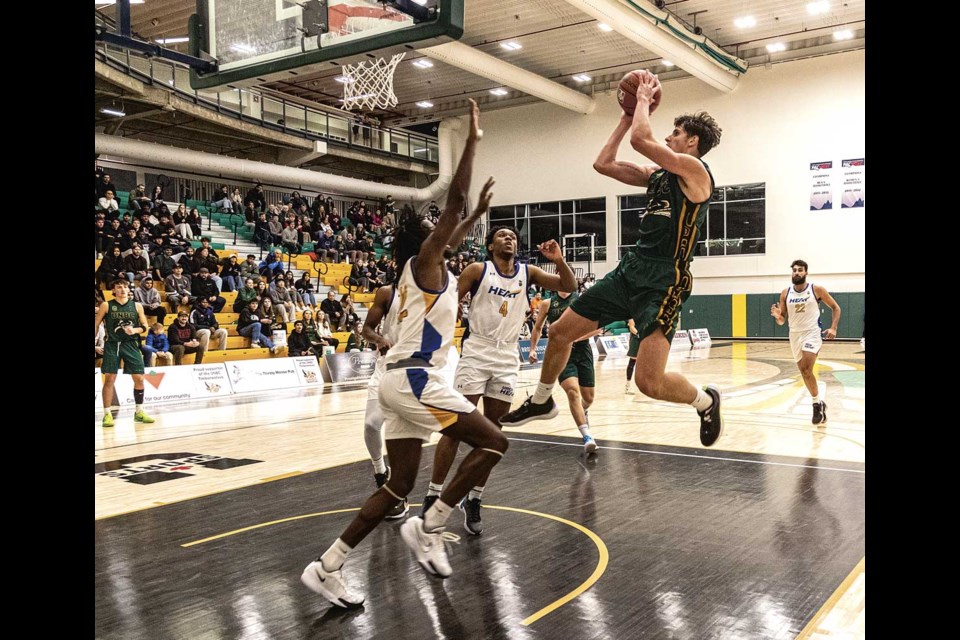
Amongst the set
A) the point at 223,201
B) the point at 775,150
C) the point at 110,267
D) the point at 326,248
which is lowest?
the point at 110,267

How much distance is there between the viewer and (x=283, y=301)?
16578 mm

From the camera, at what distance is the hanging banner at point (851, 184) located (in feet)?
80.3

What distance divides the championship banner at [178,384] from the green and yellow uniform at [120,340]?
1.17 metres

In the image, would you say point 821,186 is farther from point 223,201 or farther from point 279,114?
point 223,201

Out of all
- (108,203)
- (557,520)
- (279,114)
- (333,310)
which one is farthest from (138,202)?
(557,520)

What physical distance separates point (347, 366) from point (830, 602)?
12.7 m

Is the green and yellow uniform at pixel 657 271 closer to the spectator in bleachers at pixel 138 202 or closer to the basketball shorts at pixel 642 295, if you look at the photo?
the basketball shorts at pixel 642 295

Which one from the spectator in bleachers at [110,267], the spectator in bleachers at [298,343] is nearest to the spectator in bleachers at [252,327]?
the spectator in bleachers at [298,343]

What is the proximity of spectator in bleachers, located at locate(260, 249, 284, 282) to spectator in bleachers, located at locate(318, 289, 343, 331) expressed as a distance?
112 centimetres

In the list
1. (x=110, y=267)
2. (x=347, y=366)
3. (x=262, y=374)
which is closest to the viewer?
(x=262, y=374)

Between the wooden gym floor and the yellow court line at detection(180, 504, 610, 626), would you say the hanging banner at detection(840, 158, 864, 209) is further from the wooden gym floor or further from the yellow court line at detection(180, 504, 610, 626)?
the yellow court line at detection(180, 504, 610, 626)

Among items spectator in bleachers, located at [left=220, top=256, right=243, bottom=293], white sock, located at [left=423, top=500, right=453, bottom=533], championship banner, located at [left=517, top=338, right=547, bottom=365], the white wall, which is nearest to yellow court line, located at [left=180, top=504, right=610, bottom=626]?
white sock, located at [left=423, top=500, right=453, bottom=533]

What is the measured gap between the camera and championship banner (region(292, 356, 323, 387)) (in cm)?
1484
